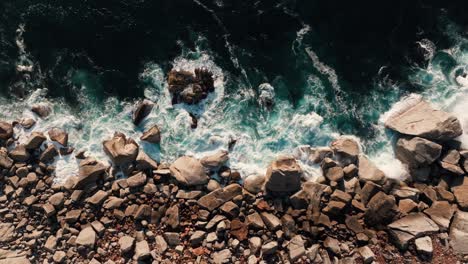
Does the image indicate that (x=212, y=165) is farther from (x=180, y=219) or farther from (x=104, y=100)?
(x=104, y=100)

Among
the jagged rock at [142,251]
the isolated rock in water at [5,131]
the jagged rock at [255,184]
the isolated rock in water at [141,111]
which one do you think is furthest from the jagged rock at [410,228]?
the isolated rock in water at [5,131]

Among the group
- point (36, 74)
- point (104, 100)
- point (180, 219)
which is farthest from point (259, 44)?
point (36, 74)

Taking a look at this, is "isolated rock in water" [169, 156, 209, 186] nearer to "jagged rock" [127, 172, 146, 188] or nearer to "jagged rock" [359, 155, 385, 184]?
"jagged rock" [127, 172, 146, 188]

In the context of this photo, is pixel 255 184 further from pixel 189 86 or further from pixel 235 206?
pixel 189 86

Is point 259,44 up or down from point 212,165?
up

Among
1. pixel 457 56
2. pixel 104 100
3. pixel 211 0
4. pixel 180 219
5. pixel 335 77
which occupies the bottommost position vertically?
pixel 180 219

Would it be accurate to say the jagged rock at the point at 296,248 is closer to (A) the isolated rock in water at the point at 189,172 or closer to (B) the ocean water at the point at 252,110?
(B) the ocean water at the point at 252,110

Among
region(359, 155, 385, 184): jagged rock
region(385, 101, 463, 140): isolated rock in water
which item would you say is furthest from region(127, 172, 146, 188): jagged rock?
region(385, 101, 463, 140): isolated rock in water
